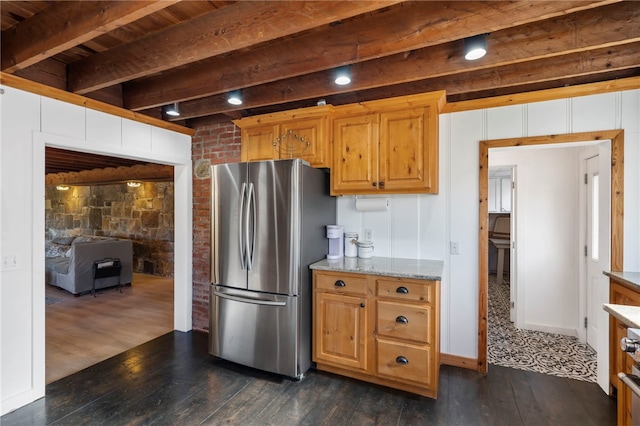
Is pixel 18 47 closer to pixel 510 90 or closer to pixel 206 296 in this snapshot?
pixel 206 296

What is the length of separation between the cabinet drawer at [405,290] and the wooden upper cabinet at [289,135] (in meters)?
1.20

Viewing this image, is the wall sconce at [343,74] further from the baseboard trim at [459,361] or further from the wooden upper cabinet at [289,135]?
the baseboard trim at [459,361]

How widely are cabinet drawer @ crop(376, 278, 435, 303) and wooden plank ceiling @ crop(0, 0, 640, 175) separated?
4.94 ft

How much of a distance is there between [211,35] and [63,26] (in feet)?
2.67

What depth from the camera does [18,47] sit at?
6.24ft

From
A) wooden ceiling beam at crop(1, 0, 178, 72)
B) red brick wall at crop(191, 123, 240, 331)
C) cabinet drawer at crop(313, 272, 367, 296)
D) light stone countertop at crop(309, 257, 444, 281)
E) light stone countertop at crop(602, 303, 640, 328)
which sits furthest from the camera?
red brick wall at crop(191, 123, 240, 331)

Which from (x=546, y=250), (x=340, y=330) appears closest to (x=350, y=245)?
(x=340, y=330)

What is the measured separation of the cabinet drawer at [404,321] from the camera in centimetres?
224

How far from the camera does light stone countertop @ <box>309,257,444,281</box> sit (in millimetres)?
2281

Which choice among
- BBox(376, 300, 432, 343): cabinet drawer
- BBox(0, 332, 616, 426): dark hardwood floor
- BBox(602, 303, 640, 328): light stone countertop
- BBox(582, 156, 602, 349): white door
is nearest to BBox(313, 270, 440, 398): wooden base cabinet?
BBox(376, 300, 432, 343): cabinet drawer

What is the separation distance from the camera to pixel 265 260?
102 inches

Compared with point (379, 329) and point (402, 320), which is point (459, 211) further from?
point (379, 329)

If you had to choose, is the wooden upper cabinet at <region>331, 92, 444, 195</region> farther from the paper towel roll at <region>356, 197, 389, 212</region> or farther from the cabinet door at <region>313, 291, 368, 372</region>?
the cabinet door at <region>313, 291, 368, 372</region>

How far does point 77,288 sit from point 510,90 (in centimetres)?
654
